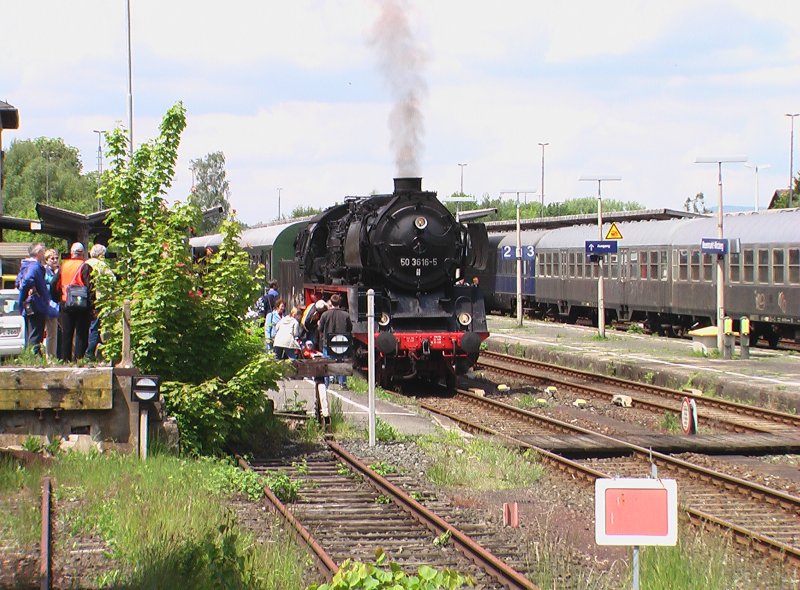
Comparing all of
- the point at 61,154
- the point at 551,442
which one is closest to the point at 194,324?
the point at 551,442

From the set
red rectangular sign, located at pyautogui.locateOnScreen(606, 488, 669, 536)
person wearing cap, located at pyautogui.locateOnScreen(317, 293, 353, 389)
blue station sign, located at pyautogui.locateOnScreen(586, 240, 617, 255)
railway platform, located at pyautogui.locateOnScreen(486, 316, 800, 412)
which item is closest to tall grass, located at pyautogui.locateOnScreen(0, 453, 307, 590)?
red rectangular sign, located at pyautogui.locateOnScreen(606, 488, 669, 536)

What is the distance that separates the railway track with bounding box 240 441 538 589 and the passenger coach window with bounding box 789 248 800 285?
648 inches

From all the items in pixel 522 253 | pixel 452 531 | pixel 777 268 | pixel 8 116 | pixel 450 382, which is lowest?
pixel 452 531

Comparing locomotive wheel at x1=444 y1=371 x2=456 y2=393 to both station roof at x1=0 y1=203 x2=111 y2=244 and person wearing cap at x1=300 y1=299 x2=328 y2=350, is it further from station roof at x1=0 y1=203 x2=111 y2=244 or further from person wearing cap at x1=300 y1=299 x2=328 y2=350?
station roof at x1=0 y1=203 x2=111 y2=244

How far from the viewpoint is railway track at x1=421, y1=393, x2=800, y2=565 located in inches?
398

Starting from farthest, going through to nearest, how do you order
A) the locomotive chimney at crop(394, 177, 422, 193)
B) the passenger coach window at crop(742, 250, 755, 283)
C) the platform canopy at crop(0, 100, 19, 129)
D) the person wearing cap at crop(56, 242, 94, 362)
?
the platform canopy at crop(0, 100, 19, 129) < the passenger coach window at crop(742, 250, 755, 283) < the locomotive chimney at crop(394, 177, 422, 193) < the person wearing cap at crop(56, 242, 94, 362)

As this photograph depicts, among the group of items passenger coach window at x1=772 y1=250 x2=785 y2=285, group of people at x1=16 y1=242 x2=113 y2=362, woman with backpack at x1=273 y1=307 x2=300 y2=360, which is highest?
passenger coach window at x1=772 y1=250 x2=785 y2=285

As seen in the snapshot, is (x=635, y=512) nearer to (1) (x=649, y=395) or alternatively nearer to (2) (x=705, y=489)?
(2) (x=705, y=489)

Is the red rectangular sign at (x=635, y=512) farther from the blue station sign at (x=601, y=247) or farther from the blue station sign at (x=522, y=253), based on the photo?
the blue station sign at (x=522, y=253)

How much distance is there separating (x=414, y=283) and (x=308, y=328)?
9.25ft

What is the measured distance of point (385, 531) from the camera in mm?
9844

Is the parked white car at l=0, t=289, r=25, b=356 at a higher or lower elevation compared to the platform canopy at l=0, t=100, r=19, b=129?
lower

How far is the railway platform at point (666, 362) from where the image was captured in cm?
2008

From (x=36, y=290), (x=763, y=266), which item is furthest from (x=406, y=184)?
(x=763, y=266)
